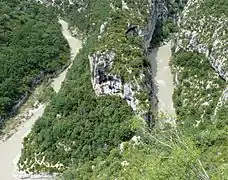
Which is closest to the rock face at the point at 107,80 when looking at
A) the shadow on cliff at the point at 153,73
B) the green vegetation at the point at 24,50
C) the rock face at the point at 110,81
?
the rock face at the point at 110,81

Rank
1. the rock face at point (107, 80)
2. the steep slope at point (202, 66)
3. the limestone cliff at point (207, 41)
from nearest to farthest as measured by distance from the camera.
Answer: the steep slope at point (202, 66) → the rock face at point (107, 80) → the limestone cliff at point (207, 41)

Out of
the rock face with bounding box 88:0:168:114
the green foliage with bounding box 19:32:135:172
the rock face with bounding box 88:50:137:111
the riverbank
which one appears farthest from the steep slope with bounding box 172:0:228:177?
the green foliage with bounding box 19:32:135:172

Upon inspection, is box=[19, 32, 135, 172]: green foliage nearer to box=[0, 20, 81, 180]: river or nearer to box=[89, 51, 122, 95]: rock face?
box=[89, 51, 122, 95]: rock face

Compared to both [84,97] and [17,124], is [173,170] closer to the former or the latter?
[84,97]

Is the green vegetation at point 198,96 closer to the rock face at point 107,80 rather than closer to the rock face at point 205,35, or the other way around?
the rock face at point 205,35

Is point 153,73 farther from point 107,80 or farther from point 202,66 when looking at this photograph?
point 107,80

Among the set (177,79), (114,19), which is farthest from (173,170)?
(114,19)

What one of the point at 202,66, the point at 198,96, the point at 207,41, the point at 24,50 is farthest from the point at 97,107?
the point at 24,50
